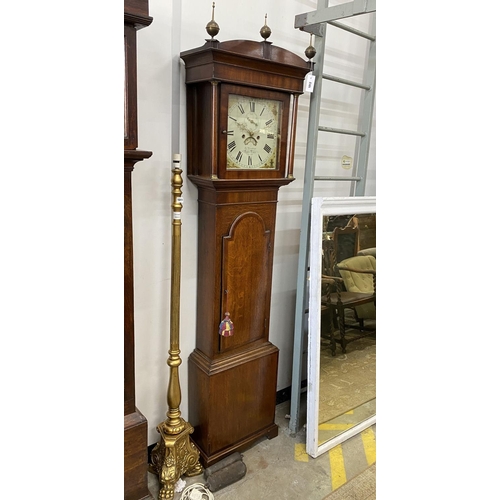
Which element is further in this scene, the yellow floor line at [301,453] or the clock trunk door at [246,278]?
the yellow floor line at [301,453]

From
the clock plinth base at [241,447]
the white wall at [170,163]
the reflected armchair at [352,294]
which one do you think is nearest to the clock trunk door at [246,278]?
the white wall at [170,163]

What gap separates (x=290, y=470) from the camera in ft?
6.08

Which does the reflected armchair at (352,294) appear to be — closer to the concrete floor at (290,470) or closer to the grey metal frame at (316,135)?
the grey metal frame at (316,135)

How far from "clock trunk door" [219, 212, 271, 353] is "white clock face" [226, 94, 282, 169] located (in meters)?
0.22

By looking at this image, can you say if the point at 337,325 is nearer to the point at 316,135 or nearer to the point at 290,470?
the point at 290,470

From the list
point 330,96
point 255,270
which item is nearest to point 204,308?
point 255,270

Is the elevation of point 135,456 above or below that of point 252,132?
below

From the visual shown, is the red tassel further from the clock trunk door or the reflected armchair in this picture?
the reflected armchair

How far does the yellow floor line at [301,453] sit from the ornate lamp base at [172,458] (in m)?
0.47

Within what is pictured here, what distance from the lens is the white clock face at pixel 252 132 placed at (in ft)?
5.26

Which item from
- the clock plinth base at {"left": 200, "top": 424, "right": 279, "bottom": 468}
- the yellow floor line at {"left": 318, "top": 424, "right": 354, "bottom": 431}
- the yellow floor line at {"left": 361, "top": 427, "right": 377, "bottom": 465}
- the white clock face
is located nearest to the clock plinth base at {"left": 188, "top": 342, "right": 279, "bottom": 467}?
the clock plinth base at {"left": 200, "top": 424, "right": 279, "bottom": 468}

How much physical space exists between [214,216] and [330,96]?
97 centimetres

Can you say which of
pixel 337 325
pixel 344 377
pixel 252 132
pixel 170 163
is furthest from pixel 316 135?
pixel 344 377

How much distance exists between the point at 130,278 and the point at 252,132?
730mm
